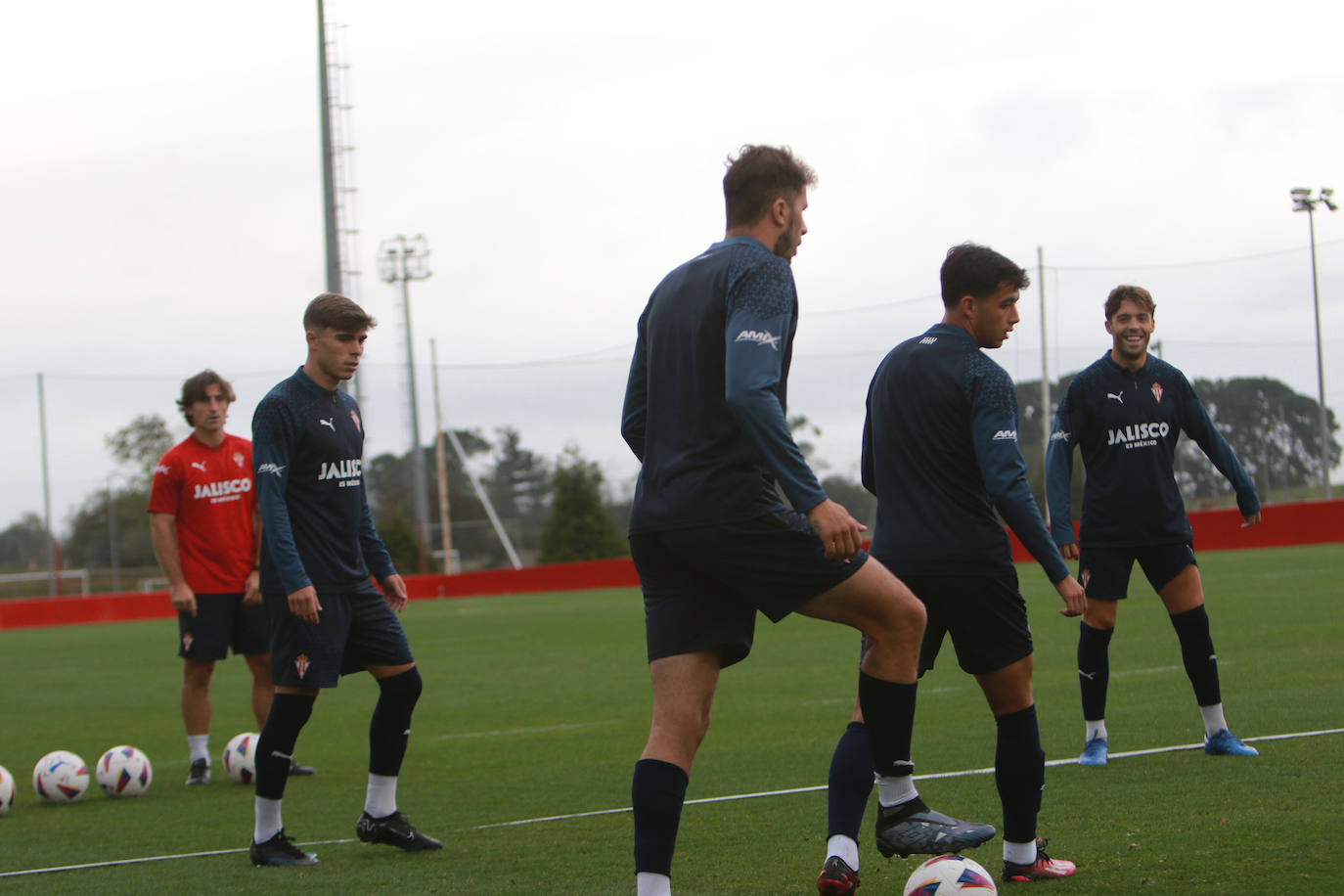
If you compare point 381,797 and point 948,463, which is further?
point 381,797

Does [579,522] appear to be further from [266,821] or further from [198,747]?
[266,821]

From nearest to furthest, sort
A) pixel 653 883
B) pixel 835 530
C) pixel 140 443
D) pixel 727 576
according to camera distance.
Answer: pixel 835 530, pixel 653 883, pixel 727 576, pixel 140 443

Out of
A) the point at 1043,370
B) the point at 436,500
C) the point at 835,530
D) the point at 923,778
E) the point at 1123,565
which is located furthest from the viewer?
the point at 436,500

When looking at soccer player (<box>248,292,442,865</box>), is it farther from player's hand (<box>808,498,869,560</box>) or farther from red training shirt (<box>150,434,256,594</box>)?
red training shirt (<box>150,434,256,594</box>)

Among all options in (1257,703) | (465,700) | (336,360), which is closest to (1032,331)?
(465,700)

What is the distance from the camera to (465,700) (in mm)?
11953

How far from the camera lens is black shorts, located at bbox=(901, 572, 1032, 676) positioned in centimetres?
448

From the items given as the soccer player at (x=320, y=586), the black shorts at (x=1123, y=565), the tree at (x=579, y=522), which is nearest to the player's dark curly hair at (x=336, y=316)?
the soccer player at (x=320, y=586)

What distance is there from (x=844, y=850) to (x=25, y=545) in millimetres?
35545

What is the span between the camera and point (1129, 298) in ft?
22.4

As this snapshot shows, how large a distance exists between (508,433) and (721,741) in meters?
33.9

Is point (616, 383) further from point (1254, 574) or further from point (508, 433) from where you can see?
point (1254, 574)

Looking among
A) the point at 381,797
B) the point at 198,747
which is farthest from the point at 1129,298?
the point at 198,747

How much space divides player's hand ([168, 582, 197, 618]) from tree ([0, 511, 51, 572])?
97.1ft
